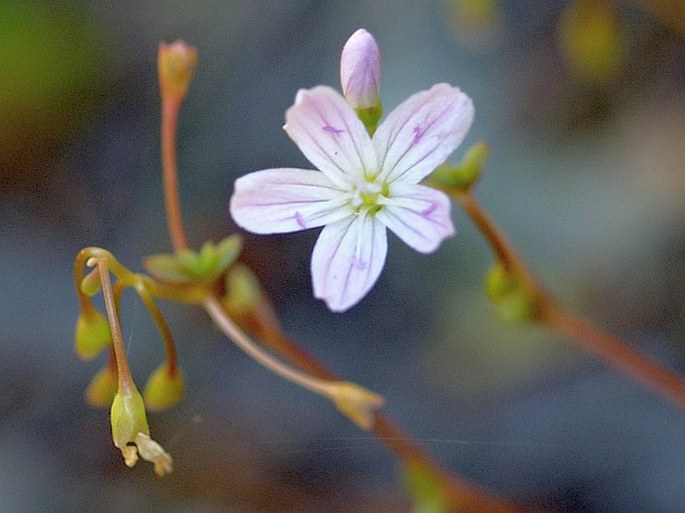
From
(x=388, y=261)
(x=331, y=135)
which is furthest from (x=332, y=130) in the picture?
(x=388, y=261)

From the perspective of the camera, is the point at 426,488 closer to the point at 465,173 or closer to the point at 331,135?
the point at 465,173

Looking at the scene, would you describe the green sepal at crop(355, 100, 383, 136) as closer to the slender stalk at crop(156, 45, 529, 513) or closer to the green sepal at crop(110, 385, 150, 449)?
the slender stalk at crop(156, 45, 529, 513)

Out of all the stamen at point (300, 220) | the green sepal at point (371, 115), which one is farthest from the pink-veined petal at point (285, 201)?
the green sepal at point (371, 115)

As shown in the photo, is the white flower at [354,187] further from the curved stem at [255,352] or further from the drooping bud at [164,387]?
the drooping bud at [164,387]

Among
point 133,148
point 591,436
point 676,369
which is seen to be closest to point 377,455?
point 591,436

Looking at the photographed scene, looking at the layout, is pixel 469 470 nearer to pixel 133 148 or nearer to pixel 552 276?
pixel 552 276

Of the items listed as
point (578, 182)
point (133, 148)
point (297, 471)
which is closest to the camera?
point (297, 471)
